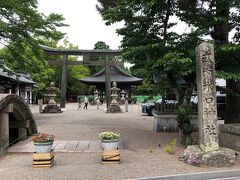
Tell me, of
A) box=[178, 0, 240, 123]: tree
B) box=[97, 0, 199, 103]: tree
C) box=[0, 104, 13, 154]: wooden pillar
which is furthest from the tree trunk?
box=[0, 104, 13, 154]: wooden pillar

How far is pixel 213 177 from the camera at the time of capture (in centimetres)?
797

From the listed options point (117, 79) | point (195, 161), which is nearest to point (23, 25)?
point (195, 161)

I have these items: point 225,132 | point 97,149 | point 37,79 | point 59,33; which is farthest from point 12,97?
point 37,79

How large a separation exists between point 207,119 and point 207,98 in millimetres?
571

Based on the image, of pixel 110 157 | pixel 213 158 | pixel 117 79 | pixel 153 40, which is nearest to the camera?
pixel 213 158

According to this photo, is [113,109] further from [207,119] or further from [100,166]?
[100,166]

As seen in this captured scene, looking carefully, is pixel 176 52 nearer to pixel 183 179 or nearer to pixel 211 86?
pixel 211 86

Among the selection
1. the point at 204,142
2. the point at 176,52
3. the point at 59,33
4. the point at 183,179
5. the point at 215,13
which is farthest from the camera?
the point at 59,33

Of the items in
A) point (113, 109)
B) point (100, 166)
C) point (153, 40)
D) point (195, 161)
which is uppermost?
point (153, 40)

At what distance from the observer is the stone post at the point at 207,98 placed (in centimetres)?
A: 937

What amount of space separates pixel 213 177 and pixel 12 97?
7.01m

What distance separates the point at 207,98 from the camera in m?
9.54

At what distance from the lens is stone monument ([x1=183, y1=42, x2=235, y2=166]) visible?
29.5ft

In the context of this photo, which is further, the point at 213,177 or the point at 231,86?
the point at 231,86
